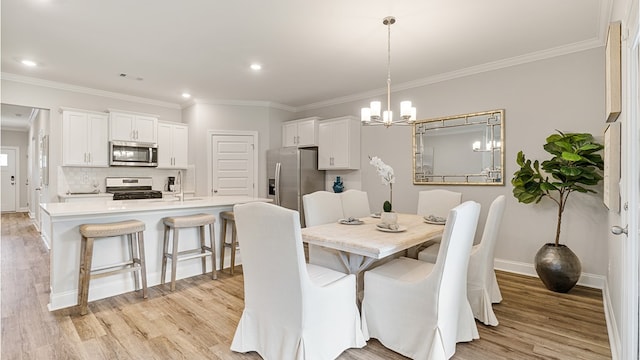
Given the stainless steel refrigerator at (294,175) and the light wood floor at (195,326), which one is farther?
the stainless steel refrigerator at (294,175)

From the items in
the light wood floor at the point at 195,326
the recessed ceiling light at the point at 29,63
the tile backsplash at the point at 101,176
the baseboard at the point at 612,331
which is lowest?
the light wood floor at the point at 195,326

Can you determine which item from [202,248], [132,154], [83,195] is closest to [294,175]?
[202,248]

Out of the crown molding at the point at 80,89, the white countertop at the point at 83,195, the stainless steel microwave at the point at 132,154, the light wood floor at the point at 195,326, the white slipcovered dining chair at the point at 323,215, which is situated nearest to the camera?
the light wood floor at the point at 195,326

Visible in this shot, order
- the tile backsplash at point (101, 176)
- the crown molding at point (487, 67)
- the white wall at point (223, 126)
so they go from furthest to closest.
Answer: the white wall at point (223, 126), the tile backsplash at point (101, 176), the crown molding at point (487, 67)

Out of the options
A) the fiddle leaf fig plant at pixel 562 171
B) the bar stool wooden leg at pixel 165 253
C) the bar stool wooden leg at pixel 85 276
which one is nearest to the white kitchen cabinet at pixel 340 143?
the fiddle leaf fig plant at pixel 562 171

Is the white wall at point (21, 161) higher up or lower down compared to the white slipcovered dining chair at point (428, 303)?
higher up

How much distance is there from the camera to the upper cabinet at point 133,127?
16.5 ft

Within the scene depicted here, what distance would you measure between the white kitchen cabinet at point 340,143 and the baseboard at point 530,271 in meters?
2.44

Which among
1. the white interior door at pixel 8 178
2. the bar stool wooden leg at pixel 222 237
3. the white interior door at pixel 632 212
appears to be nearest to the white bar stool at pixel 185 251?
the bar stool wooden leg at pixel 222 237

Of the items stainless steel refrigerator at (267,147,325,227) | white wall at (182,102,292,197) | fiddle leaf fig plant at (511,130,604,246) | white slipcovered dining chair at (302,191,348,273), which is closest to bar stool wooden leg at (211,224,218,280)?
white slipcovered dining chair at (302,191,348,273)

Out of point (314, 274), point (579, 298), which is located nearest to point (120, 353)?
point (314, 274)

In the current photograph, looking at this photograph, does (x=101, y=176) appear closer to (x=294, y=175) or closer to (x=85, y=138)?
(x=85, y=138)

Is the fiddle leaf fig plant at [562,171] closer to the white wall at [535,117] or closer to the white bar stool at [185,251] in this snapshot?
the white wall at [535,117]

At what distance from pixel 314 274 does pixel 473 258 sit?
4.20 ft
